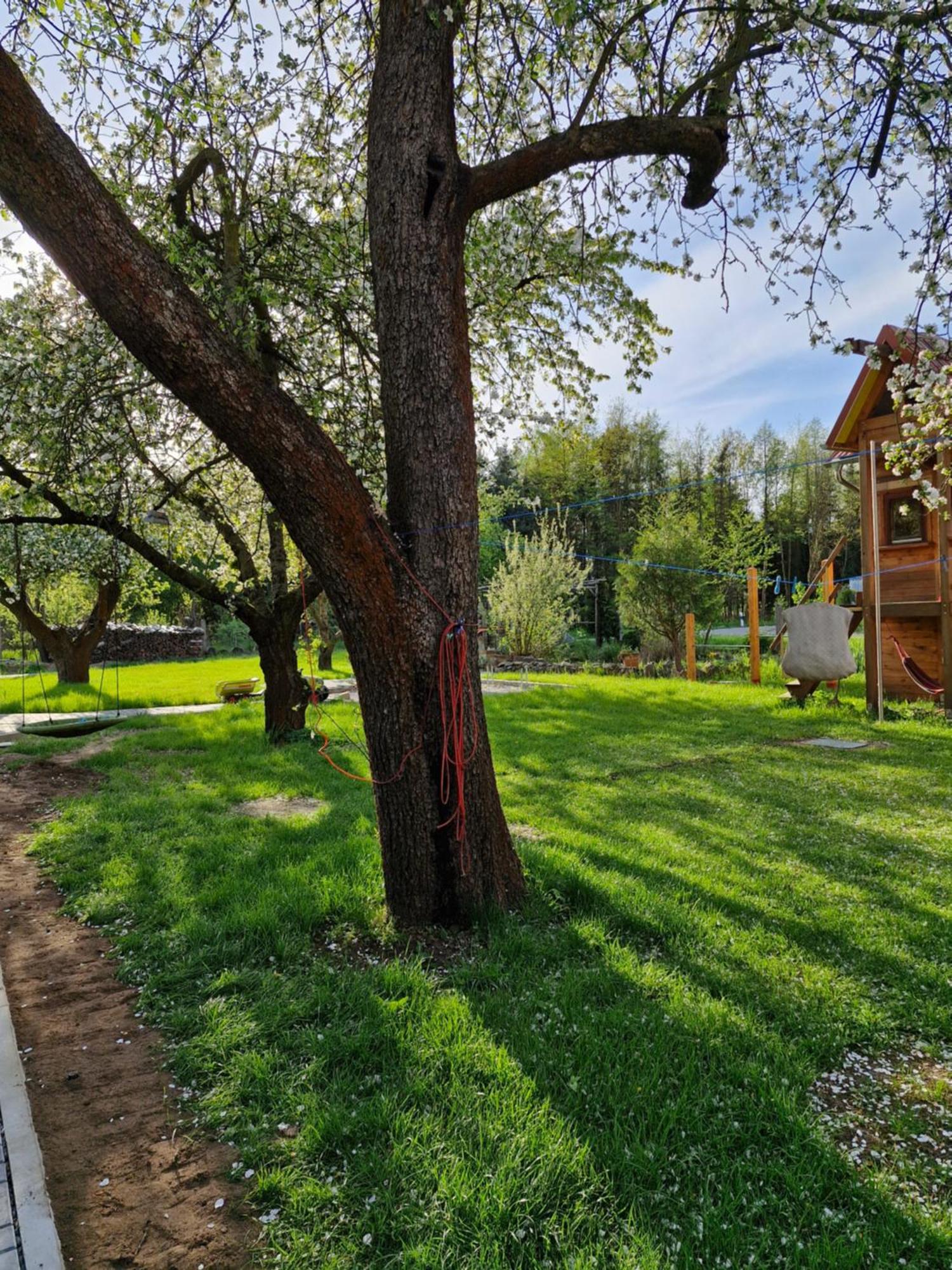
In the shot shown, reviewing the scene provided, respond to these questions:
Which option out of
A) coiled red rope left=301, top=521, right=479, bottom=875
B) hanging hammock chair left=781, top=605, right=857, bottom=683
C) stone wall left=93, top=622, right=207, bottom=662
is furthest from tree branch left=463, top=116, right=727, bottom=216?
stone wall left=93, top=622, right=207, bottom=662

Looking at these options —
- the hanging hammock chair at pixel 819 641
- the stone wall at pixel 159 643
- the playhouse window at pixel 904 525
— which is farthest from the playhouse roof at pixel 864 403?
the stone wall at pixel 159 643

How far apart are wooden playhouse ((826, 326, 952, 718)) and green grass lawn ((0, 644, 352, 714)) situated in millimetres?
10846

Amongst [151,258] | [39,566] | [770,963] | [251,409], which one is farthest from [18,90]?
[39,566]

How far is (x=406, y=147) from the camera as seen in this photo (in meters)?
3.38

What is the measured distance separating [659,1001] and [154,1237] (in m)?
1.82

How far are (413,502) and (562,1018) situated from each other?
7.46 feet

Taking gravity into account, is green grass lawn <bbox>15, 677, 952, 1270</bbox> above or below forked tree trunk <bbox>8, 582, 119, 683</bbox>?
below

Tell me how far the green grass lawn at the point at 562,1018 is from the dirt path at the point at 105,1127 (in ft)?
0.35

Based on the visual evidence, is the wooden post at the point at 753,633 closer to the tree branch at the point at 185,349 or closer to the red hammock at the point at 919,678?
the red hammock at the point at 919,678

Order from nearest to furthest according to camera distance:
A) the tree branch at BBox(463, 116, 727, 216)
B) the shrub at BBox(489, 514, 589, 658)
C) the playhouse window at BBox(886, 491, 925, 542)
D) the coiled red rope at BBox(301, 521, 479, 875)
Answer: the coiled red rope at BBox(301, 521, 479, 875) < the tree branch at BBox(463, 116, 727, 216) < the playhouse window at BBox(886, 491, 925, 542) < the shrub at BBox(489, 514, 589, 658)

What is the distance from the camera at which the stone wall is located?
29.0 m

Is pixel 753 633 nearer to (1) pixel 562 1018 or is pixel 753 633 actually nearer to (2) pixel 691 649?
(2) pixel 691 649

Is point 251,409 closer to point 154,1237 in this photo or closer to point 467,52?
point 154,1237

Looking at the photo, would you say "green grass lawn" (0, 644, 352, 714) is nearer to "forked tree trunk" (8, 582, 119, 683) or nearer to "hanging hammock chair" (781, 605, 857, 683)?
"forked tree trunk" (8, 582, 119, 683)
